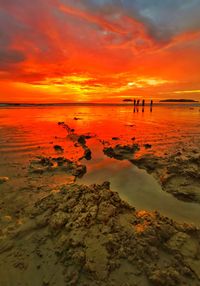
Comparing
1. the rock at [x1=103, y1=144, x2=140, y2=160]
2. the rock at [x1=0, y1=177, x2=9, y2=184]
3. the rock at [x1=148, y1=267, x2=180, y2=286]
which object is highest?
the rock at [x1=148, y1=267, x2=180, y2=286]

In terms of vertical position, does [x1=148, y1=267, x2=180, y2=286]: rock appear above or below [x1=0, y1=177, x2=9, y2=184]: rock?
above

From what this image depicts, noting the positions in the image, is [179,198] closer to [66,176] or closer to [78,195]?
[78,195]

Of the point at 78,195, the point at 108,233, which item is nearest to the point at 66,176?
the point at 78,195

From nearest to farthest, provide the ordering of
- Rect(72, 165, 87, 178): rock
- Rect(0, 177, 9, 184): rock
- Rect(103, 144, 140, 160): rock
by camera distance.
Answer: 1. Rect(0, 177, 9, 184): rock
2. Rect(72, 165, 87, 178): rock
3. Rect(103, 144, 140, 160): rock

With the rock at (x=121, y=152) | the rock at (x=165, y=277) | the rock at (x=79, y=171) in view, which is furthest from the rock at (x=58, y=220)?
the rock at (x=121, y=152)

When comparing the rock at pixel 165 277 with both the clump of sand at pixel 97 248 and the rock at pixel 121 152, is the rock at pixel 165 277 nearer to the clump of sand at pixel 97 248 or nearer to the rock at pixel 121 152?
the clump of sand at pixel 97 248

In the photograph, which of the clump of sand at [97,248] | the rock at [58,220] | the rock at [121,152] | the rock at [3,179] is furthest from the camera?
the rock at [121,152]

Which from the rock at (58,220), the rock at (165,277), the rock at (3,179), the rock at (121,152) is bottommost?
the rock at (121,152)

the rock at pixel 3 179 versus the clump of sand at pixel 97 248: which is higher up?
the clump of sand at pixel 97 248

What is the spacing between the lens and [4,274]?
8.86 feet

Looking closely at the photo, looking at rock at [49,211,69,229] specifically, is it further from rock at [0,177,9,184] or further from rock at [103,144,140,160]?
rock at [103,144,140,160]

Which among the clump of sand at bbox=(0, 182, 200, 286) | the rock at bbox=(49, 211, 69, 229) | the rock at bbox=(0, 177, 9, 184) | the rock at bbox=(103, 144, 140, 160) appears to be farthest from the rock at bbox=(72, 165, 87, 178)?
the rock at bbox=(49, 211, 69, 229)

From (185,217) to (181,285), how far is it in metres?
1.80

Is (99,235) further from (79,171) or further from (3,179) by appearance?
(3,179)
